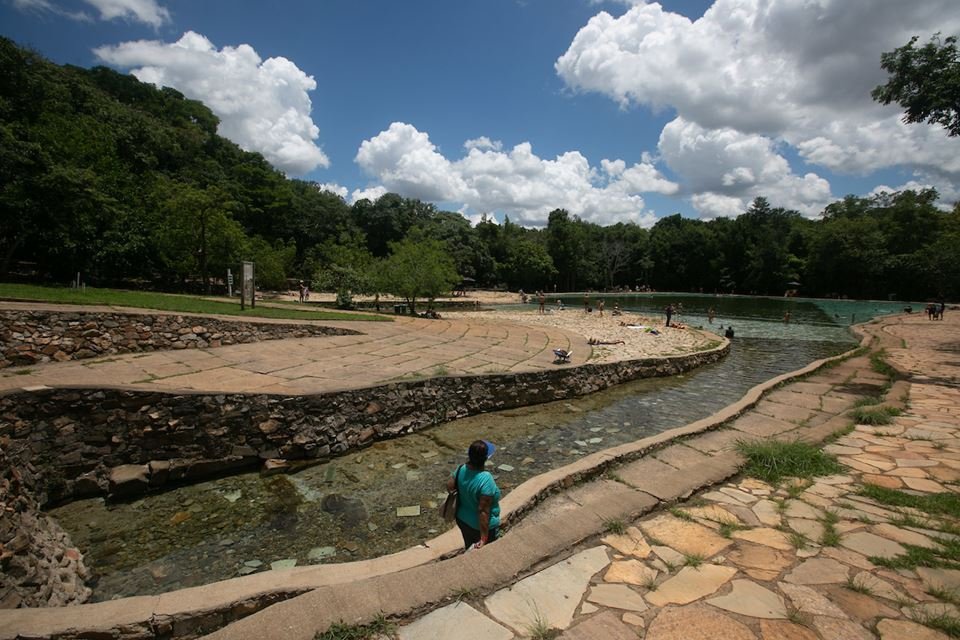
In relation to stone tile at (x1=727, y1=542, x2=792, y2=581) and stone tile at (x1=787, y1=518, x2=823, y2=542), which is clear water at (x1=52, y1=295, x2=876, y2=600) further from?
stone tile at (x1=787, y1=518, x2=823, y2=542)

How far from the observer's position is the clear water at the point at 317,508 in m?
3.93

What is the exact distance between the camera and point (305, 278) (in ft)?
136

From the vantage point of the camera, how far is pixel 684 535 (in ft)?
9.97

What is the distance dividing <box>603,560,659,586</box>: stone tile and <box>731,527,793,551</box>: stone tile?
0.85 meters

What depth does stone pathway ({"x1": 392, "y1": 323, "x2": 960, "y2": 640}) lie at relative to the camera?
2.10 meters

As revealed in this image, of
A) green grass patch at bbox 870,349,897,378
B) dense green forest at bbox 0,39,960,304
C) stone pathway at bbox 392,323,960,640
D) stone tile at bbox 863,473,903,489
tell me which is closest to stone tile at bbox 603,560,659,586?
stone pathway at bbox 392,323,960,640

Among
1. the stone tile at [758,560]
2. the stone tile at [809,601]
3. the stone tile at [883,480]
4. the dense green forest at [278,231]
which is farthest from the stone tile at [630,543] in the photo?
the dense green forest at [278,231]

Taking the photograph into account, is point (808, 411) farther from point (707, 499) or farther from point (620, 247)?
point (620, 247)

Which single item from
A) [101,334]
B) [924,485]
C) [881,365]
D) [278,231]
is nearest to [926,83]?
[881,365]

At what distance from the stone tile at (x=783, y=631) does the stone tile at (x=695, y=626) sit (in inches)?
3.1

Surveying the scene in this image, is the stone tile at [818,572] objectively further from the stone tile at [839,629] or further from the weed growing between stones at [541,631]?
the weed growing between stones at [541,631]

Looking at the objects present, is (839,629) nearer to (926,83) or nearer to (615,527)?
(615,527)

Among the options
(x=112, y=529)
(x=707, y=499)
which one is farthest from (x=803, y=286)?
(x=112, y=529)

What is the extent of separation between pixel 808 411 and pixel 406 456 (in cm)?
623
